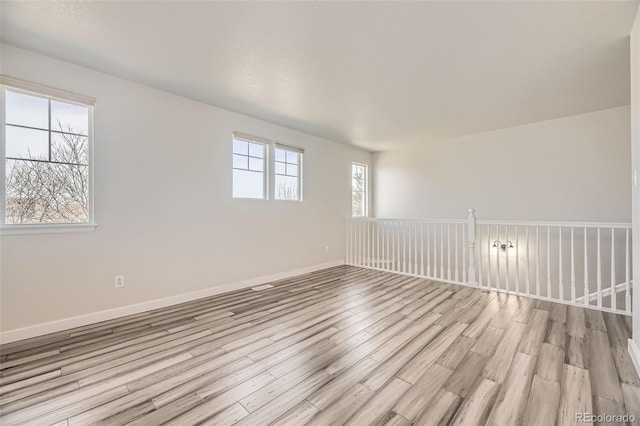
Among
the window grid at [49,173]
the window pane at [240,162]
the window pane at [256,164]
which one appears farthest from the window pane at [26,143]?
the window pane at [256,164]

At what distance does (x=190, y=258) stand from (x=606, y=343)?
4148mm

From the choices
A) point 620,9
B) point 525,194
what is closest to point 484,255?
point 525,194

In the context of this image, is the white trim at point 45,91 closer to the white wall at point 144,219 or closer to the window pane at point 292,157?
the white wall at point 144,219

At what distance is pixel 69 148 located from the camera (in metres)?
2.56

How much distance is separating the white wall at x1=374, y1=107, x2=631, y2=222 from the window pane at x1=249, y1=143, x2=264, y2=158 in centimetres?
316

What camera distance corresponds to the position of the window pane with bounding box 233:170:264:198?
3.84 m

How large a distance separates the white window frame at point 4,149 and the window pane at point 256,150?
72.8 inches

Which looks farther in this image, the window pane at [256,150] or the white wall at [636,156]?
the window pane at [256,150]

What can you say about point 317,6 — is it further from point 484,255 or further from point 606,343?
point 484,255

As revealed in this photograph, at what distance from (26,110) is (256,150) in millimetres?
2381

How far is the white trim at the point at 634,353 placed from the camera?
1.81 metres

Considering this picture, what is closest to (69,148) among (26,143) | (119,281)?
(26,143)

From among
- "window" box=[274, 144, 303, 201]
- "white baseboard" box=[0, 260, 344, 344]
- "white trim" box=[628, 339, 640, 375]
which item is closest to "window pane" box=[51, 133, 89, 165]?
"white baseboard" box=[0, 260, 344, 344]

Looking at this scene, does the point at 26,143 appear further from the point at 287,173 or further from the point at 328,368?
the point at 328,368
